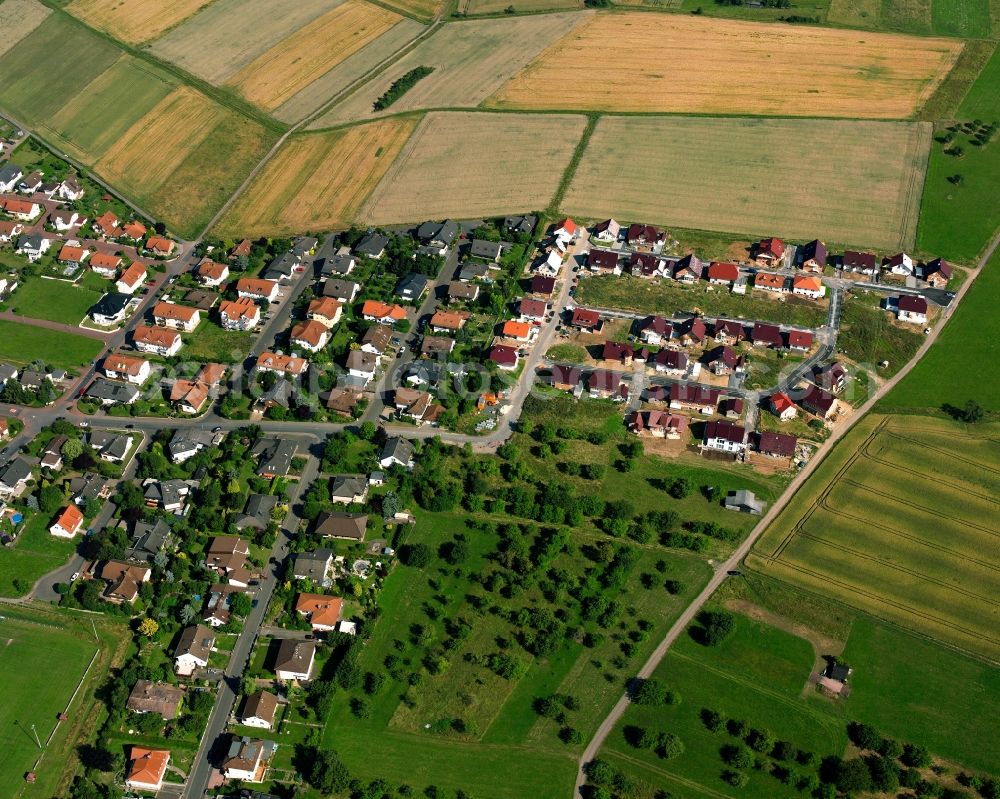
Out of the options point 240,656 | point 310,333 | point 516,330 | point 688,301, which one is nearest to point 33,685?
point 240,656

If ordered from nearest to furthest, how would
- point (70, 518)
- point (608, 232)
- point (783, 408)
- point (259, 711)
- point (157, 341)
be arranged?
point (259, 711) < point (70, 518) < point (783, 408) < point (157, 341) < point (608, 232)

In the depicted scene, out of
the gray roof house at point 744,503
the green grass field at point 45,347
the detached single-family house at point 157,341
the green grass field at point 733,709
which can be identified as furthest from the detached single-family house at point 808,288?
the green grass field at point 45,347

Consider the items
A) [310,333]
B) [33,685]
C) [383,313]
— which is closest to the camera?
[33,685]

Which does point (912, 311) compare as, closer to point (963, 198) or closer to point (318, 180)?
point (963, 198)

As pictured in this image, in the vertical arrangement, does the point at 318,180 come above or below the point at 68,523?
above

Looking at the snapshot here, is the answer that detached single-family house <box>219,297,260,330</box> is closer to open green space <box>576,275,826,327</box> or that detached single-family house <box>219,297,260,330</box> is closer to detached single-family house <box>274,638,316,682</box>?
open green space <box>576,275,826,327</box>

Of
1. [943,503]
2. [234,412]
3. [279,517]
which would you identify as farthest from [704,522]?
[234,412]

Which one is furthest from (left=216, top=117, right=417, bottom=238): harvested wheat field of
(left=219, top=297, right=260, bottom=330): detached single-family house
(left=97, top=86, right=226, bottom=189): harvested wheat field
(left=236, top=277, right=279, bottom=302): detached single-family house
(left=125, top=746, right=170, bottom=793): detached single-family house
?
(left=125, top=746, right=170, bottom=793): detached single-family house
